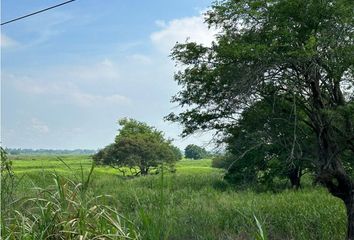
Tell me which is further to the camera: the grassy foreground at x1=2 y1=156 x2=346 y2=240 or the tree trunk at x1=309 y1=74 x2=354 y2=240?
the tree trunk at x1=309 y1=74 x2=354 y2=240

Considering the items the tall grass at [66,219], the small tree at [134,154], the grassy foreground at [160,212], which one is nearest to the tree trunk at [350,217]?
the grassy foreground at [160,212]

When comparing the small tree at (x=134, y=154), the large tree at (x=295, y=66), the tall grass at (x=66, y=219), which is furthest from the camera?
the small tree at (x=134, y=154)

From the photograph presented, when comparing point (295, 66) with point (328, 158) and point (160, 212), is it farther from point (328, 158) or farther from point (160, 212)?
point (160, 212)

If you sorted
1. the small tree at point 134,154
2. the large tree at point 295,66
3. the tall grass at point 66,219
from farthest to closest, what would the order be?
the small tree at point 134,154 → the large tree at point 295,66 → the tall grass at point 66,219

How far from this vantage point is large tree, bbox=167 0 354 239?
791 centimetres

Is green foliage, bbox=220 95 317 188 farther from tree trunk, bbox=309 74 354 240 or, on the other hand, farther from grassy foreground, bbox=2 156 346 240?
grassy foreground, bbox=2 156 346 240

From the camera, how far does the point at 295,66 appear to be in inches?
324

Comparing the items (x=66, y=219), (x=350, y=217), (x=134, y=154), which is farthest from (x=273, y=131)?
(x=134, y=154)

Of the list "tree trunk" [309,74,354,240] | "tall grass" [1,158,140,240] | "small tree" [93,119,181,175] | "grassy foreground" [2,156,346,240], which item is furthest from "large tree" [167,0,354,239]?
"small tree" [93,119,181,175]

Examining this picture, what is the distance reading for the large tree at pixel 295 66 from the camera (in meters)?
7.91

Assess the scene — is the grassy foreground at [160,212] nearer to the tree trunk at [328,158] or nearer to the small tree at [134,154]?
the tree trunk at [328,158]

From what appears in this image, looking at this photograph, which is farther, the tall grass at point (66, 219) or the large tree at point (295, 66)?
the large tree at point (295, 66)

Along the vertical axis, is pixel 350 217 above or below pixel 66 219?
below

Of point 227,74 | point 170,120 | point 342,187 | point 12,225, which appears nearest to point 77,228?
point 12,225
